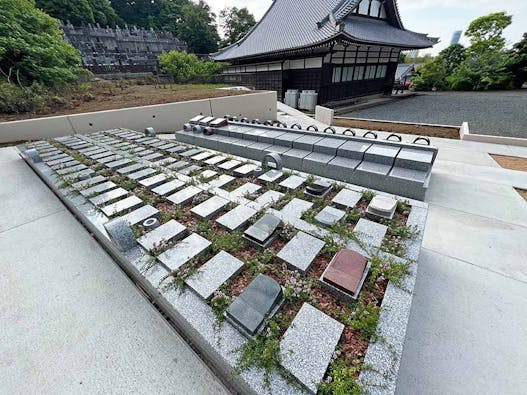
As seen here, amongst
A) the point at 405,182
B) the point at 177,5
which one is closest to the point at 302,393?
the point at 405,182

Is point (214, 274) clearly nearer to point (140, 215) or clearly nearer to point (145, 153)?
point (140, 215)

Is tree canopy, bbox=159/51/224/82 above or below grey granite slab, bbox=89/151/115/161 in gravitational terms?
above

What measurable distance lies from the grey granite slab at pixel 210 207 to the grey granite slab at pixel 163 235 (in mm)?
281

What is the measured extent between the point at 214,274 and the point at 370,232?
1654mm

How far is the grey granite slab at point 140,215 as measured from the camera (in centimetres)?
266

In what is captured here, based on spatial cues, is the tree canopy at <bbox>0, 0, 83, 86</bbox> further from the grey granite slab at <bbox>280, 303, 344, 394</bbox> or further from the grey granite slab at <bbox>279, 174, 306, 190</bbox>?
the grey granite slab at <bbox>280, 303, 344, 394</bbox>

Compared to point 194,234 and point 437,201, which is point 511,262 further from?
point 194,234

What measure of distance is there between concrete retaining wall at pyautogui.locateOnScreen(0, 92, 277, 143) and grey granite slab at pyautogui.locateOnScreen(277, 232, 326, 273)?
7992mm

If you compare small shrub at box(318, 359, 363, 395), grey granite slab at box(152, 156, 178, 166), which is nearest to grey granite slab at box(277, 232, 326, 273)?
small shrub at box(318, 359, 363, 395)

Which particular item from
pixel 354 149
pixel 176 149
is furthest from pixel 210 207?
pixel 354 149

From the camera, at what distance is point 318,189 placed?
3.11 m

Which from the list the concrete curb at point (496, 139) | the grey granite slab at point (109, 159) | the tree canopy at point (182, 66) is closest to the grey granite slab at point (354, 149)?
the grey granite slab at point (109, 159)

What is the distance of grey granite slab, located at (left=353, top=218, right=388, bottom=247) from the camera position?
228cm

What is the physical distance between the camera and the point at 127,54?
97.8 feet
